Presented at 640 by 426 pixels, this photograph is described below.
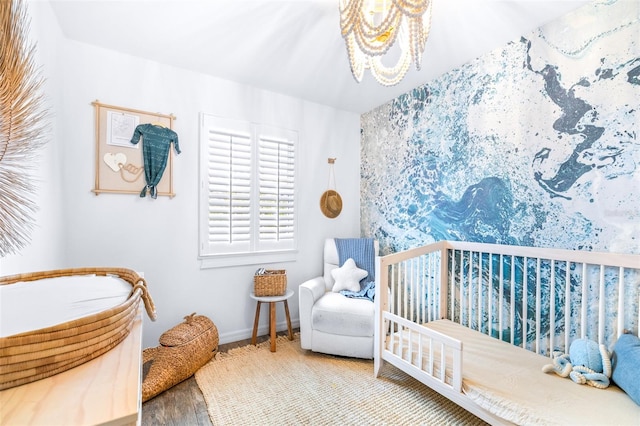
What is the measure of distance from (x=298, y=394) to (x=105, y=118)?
2.49 metres

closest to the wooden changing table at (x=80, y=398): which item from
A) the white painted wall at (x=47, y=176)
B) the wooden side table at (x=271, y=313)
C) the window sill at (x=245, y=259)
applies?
the white painted wall at (x=47, y=176)

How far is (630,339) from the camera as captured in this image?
142 cm

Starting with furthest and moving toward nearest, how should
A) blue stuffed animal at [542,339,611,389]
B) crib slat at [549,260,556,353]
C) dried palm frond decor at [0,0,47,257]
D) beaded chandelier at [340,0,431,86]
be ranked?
crib slat at [549,260,556,353] < blue stuffed animal at [542,339,611,389] < beaded chandelier at [340,0,431,86] < dried palm frond decor at [0,0,47,257]

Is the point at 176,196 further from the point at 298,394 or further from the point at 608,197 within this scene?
the point at 608,197

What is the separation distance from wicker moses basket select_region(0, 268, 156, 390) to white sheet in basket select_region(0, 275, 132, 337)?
0.12ft

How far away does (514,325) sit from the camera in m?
1.98

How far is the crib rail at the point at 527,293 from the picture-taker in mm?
1580

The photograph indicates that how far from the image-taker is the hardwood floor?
1.67 m

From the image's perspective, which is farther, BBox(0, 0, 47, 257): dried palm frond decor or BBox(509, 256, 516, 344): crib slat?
BBox(509, 256, 516, 344): crib slat

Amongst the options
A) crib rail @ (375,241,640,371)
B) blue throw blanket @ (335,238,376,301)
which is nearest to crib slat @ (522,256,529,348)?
crib rail @ (375,241,640,371)

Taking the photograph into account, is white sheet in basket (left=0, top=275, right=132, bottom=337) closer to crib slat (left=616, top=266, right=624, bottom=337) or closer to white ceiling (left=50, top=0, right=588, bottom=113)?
white ceiling (left=50, top=0, right=588, bottom=113)

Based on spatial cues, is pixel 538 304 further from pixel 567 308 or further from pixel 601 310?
pixel 601 310

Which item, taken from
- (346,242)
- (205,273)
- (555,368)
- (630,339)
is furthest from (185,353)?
(630,339)

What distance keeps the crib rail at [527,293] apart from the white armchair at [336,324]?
0.20m
